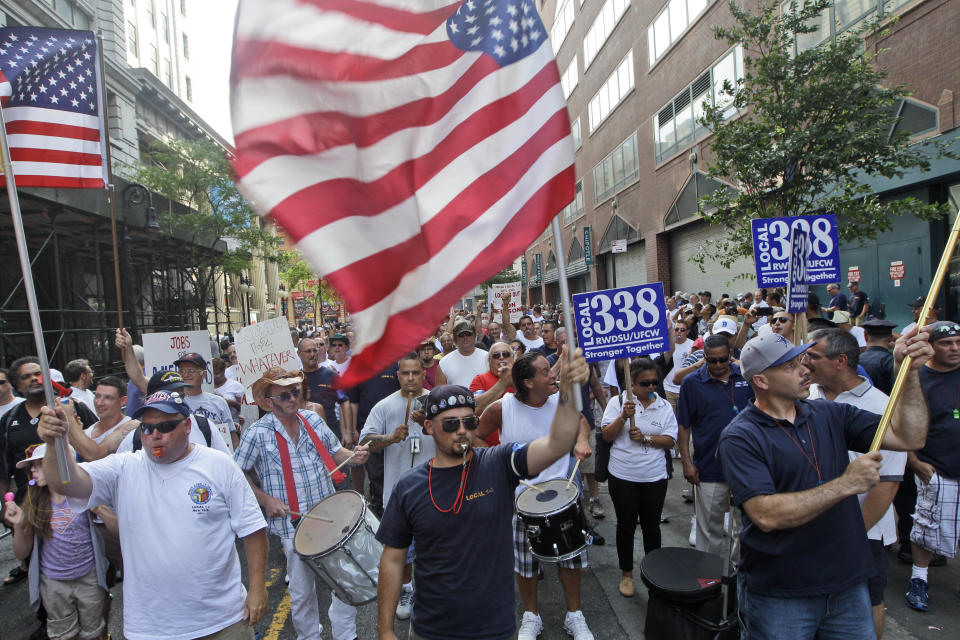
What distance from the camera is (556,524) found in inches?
155

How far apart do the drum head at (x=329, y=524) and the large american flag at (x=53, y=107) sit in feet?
10.9

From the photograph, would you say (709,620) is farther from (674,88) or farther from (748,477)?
(674,88)

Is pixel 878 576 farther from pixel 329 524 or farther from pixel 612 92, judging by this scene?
pixel 612 92

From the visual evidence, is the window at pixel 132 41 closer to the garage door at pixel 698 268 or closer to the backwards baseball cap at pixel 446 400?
the garage door at pixel 698 268

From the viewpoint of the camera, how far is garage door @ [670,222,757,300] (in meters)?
17.6

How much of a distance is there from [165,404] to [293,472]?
52.4 inches

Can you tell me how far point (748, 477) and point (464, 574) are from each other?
136 centimetres

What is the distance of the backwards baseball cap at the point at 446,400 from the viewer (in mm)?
2961

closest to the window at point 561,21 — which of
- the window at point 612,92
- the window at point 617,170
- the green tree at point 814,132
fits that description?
the window at point 612,92

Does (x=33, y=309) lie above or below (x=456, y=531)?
above

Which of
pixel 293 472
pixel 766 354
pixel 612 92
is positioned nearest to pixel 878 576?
pixel 766 354

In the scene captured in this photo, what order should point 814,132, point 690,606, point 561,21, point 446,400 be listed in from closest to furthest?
point 446,400 → point 690,606 → point 814,132 → point 561,21

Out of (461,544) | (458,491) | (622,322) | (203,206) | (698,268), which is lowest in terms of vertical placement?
(461,544)

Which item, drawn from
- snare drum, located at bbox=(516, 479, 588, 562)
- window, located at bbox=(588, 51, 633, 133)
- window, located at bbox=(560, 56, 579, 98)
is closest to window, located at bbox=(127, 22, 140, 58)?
window, located at bbox=(560, 56, 579, 98)
